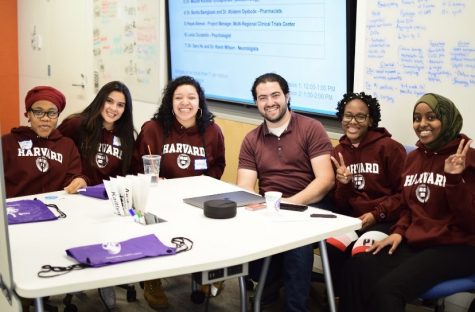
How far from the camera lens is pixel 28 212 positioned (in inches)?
81.0

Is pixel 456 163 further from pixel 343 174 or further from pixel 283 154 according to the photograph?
pixel 283 154

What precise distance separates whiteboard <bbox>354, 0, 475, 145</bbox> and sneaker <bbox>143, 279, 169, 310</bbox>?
5.23 feet

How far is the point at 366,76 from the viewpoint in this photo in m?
3.11

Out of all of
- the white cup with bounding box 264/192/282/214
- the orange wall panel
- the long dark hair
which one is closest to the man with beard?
the white cup with bounding box 264/192/282/214

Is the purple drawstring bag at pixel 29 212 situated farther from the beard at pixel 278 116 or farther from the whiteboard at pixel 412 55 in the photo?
the whiteboard at pixel 412 55

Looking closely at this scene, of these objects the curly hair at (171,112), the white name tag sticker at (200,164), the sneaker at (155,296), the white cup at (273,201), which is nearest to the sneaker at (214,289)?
the sneaker at (155,296)

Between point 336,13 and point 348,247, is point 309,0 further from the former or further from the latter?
point 348,247

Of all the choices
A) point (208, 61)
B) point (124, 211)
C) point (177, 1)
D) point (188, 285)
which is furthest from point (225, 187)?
point (177, 1)

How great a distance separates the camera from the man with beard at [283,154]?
9.24 feet

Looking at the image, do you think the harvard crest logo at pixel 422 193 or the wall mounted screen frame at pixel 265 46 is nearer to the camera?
the harvard crest logo at pixel 422 193

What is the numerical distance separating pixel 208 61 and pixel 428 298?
2759mm

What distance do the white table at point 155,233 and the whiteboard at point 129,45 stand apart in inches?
106

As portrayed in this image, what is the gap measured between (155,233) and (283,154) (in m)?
1.19

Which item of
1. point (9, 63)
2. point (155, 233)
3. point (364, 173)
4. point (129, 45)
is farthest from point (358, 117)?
point (9, 63)
